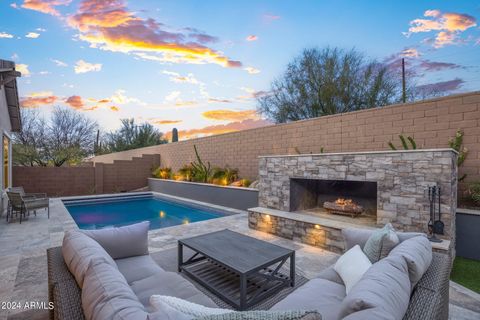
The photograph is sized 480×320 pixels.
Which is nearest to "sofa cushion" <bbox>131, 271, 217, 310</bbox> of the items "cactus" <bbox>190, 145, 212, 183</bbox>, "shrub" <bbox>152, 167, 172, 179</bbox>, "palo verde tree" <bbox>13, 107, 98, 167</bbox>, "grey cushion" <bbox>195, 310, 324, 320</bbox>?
"grey cushion" <bbox>195, 310, 324, 320</bbox>

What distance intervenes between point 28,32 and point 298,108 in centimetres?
1095

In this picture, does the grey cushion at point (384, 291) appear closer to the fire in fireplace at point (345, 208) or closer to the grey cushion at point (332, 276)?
the grey cushion at point (332, 276)

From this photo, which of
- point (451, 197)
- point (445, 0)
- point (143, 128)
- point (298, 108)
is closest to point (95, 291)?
point (451, 197)

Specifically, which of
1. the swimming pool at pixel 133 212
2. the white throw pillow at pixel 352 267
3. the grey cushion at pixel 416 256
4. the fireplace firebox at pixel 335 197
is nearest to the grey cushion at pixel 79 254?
the white throw pillow at pixel 352 267

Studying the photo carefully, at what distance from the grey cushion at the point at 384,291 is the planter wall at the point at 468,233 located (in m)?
3.77

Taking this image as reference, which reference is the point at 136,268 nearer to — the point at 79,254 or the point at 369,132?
the point at 79,254

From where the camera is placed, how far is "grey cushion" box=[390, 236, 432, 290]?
1721mm

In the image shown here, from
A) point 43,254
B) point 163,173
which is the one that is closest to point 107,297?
point 43,254

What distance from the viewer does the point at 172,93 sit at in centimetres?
1155

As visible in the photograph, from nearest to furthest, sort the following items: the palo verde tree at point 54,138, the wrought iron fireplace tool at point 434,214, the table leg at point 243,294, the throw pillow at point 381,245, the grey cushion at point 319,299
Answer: the grey cushion at point 319,299
the throw pillow at point 381,245
the table leg at point 243,294
the wrought iron fireplace tool at point 434,214
the palo verde tree at point 54,138

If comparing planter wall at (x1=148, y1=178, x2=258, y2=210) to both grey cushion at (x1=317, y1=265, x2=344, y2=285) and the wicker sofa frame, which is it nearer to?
grey cushion at (x1=317, y1=265, x2=344, y2=285)

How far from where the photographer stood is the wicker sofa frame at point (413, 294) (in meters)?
1.42

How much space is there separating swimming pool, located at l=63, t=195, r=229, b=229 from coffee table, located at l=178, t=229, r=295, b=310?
160 inches

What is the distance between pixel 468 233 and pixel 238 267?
427 cm
